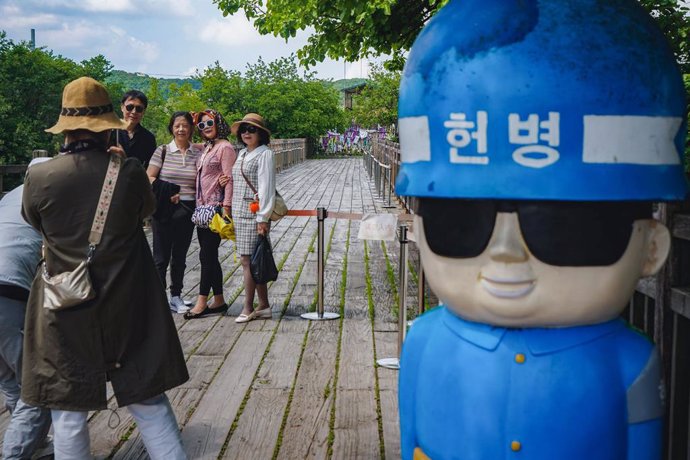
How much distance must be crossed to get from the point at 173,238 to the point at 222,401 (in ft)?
7.86

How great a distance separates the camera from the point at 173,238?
7.20 meters

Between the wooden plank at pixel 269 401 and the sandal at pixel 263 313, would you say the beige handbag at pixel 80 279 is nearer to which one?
the wooden plank at pixel 269 401

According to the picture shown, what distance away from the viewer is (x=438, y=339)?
2727 mm

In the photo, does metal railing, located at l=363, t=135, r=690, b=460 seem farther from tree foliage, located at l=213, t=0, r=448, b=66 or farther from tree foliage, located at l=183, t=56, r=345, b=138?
tree foliage, located at l=183, t=56, r=345, b=138

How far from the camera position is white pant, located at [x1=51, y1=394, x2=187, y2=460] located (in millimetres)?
3570

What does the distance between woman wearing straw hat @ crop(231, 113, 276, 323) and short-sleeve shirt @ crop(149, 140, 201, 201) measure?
493 mm

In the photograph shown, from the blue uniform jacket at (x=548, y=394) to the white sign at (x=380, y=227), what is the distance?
2.06 m

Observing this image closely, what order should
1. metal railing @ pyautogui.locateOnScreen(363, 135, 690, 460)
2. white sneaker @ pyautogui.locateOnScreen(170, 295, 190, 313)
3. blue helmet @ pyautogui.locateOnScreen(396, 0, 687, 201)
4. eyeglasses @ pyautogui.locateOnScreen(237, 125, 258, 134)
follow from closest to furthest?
blue helmet @ pyautogui.locateOnScreen(396, 0, 687, 201)
metal railing @ pyautogui.locateOnScreen(363, 135, 690, 460)
eyeglasses @ pyautogui.locateOnScreen(237, 125, 258, 134)
white sneaker @ pyautogui.locateOnScreen(170, 295, 190, 313)

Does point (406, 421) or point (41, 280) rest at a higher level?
point (41, 280)

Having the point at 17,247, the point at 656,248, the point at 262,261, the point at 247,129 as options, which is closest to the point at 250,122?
the point at 247,129

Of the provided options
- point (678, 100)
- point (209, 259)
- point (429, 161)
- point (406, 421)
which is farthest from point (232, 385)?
point (678, 100)

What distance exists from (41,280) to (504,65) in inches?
88.6

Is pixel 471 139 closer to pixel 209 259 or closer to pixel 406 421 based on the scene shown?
pixel 406 421

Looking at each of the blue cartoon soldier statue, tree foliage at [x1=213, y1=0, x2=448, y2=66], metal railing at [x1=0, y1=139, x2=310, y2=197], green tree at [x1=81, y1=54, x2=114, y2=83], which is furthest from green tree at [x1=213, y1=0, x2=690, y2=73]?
green tree at [x1=81, y1=54, x2=114, y2=83]
